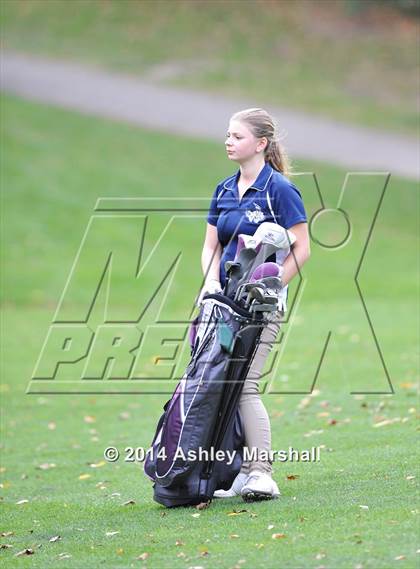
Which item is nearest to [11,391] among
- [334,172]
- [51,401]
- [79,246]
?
[51,401]

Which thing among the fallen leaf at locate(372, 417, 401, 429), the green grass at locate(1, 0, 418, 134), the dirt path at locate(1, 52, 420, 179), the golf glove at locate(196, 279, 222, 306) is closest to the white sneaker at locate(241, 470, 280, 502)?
the golf glove at locate(196, 279, 222, 306)

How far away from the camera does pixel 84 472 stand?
8.84 metres

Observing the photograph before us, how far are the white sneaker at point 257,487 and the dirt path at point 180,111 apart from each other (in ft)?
51.1

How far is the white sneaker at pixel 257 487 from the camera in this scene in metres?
6.62

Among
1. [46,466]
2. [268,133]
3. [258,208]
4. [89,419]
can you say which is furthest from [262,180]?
[89,419]

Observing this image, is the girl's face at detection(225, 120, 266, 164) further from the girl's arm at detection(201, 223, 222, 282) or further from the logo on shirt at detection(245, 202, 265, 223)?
the girl's arm at detection(201, 223, 222, 282)

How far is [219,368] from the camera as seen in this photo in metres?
6.48

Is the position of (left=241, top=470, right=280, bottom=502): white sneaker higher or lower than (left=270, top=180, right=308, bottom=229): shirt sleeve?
lower

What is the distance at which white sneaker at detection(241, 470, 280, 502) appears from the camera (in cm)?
662

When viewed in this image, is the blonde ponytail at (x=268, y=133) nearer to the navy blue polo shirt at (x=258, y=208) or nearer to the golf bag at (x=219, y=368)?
the navy blue polo shirt at (x=258, y=208)

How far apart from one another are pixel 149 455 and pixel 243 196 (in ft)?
5.43

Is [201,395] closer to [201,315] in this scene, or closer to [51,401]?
[201,315]

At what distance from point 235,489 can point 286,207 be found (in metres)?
1.74

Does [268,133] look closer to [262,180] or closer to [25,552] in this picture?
[262,180]
